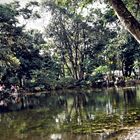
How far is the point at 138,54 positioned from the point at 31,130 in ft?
95.8

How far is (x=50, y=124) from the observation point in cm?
1462

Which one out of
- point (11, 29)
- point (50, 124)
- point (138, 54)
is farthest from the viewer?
point (138, 54)

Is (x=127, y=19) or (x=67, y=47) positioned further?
(x=67, y=47)

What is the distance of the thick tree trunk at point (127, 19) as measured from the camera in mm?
7137

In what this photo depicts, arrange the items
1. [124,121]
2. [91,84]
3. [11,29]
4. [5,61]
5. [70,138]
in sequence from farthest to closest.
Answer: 1. [91,84]
2. [11,29]
3. [5,61]
4. [124,121]
5. [70,138]

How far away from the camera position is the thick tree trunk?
714 cm

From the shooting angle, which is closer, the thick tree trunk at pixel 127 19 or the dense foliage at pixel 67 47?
the thick tree trunk at pixel 127 19

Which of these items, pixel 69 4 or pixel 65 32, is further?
pixel 65 32

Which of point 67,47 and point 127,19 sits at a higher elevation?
point 67,47

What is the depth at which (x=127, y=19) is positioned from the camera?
720cm

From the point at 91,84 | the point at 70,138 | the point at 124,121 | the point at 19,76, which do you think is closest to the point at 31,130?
the point at 70,138

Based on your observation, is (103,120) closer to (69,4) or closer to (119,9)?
(69,4)

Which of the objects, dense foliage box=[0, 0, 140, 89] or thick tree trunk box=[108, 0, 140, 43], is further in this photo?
dense foliage box=[0, 0, 140, 89]

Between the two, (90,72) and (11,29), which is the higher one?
(11,29)
